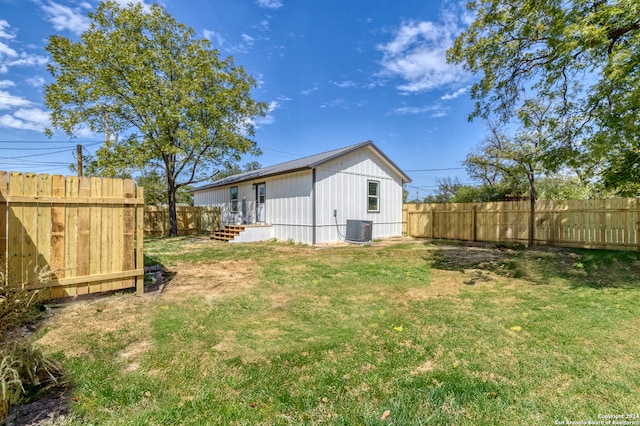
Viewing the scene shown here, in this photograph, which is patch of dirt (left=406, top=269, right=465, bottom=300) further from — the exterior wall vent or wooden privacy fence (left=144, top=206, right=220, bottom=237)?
wooden privacy fence (left=144, top=206, right=220, bottom=237)

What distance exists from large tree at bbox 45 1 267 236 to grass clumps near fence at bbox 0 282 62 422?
37.5ft

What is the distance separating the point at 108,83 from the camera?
1351cm

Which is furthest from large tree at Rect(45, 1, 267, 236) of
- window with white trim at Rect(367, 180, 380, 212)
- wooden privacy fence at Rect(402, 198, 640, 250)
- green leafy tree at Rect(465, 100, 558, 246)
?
green leafy tree at Rect(465, 100, 558, 246)

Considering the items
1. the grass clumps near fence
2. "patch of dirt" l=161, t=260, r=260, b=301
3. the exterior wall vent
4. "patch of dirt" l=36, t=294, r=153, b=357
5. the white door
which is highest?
the white door

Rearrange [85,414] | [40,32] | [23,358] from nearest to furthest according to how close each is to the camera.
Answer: [85,414] < [23,358] < [40,32]

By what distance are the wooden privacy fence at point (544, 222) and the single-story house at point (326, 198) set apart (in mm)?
2154

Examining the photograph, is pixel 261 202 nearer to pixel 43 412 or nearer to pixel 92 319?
pixel 92 319

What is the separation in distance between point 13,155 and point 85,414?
3841 cm

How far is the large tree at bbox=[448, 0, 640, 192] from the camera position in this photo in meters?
5.07

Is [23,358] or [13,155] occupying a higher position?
[13,155]

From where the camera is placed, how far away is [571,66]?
6500mm

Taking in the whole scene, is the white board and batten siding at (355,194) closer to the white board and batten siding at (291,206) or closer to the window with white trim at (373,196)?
the window with white trim at (373,196)

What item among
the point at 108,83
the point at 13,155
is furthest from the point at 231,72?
the point at 13,155

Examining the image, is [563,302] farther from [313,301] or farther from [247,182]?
[247,182]
